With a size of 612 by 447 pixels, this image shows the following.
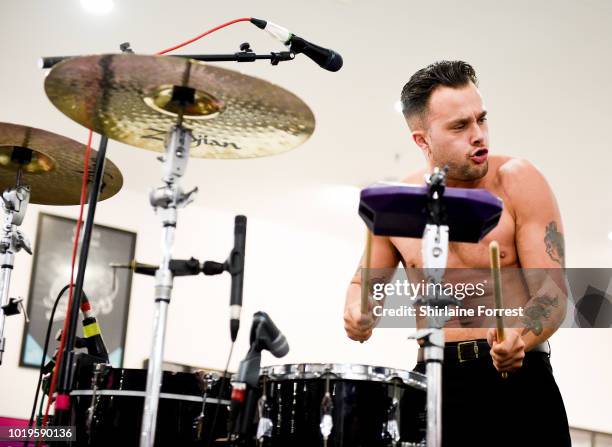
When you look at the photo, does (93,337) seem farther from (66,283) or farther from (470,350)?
(66,283)

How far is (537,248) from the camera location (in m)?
2.38

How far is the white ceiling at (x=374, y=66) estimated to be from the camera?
4.62 m

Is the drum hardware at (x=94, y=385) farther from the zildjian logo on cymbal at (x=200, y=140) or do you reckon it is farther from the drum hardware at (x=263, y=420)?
the zildjian logo on cymbal at (x=200, y=140)

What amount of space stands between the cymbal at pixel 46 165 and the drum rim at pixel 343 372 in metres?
0.98

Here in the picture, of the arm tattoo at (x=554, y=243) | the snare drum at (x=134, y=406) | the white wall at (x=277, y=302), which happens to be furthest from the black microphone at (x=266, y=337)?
the white wall at (x=277, y=302)

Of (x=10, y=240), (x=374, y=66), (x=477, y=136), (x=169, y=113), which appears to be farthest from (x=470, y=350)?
(x=374, y=66)

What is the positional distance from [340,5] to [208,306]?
387 cm

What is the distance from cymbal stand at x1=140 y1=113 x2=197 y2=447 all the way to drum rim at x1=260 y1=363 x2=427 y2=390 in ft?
1.49

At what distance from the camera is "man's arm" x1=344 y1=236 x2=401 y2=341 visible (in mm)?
2186

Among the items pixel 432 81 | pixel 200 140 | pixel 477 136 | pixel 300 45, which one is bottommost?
pixel 200 140

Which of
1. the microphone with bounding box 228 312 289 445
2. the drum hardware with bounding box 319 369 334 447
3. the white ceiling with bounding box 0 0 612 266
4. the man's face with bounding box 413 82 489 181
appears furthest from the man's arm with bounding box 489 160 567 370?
the white ceiling with bounding box 0 0 612 266

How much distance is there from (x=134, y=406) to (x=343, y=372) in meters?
0.76

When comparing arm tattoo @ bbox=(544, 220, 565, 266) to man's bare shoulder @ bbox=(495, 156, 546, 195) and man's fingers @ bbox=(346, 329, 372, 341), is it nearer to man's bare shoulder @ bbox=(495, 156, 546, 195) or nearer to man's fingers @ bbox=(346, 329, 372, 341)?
man's bare shoulder @ bbox=(495, 156, 546, 195)

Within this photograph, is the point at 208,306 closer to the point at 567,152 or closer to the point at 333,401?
the point at 567,152
